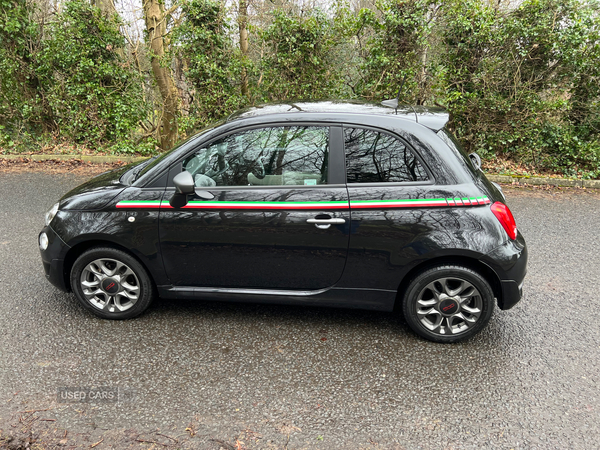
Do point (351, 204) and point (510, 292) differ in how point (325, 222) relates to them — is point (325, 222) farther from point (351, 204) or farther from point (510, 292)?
point (510, 292)

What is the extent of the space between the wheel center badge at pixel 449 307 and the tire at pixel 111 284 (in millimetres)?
2253

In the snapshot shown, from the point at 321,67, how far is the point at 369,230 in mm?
6001

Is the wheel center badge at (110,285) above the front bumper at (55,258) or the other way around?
the other way around

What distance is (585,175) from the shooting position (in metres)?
7.91

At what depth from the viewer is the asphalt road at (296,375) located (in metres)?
2.53

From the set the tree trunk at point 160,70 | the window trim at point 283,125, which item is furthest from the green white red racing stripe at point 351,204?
the tree trunk at point 160,70

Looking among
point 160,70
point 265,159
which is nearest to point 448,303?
point 265,159

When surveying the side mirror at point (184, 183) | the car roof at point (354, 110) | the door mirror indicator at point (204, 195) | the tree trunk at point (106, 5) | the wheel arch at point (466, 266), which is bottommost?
the wheel arch at point (466, 266)

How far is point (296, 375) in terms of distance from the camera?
9.81ft

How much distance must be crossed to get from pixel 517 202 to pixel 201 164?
548cm

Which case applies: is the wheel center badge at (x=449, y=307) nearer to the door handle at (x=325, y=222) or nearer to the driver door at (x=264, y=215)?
the driver door at (x=264, y=215)

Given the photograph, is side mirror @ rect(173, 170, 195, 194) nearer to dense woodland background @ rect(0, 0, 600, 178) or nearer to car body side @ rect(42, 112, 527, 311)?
car body side @ rect(42, 112, 527, 311)

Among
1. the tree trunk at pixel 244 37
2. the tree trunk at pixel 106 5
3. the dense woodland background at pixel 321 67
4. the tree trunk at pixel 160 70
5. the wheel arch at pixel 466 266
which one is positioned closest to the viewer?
the wheel arch at pixel 466 266

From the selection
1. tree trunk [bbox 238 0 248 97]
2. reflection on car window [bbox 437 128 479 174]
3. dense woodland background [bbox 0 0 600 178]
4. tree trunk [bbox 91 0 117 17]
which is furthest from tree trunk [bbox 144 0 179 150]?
reflection on car window [bbox 437 128 479 174]
